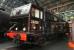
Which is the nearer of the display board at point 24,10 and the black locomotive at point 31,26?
the black locomotive at point 31,26

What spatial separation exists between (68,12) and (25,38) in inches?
338

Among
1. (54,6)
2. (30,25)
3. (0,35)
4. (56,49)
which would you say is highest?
(54,6)

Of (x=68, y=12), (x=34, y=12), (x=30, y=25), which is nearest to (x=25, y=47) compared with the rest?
(x=30, y=25)

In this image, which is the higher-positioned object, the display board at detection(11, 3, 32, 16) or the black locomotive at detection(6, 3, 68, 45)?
the display board at detection(11, 3, 32, 16)

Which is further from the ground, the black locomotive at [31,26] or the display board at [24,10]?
the display board at [24,10]

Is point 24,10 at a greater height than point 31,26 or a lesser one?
greater

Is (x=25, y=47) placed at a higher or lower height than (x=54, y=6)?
lower

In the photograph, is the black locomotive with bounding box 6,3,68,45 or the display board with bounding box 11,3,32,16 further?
the display board with bounding box 11,3,32,16

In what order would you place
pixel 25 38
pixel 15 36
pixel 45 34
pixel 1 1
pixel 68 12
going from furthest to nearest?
pixel 68 12 → pixel 1 1 → pixel 45 34 → pixel 15 36 → pixel 25 38

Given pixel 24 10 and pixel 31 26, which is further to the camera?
pixel 24 10

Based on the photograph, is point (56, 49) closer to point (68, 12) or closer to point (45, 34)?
point (45, 34)

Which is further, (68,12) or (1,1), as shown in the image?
(68,12)

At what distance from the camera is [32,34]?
7016 mm

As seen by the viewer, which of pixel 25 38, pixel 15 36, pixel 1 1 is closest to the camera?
pixel 25 38
